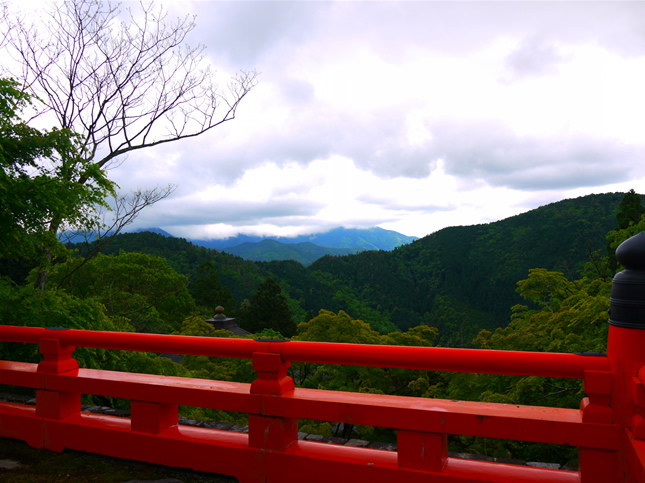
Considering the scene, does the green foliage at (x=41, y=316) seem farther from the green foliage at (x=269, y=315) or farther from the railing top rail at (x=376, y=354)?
the green foliage at (x=269, y=315)

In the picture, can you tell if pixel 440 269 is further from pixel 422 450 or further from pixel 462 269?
pixel 422 450

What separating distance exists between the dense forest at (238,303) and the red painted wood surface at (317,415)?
3955mm

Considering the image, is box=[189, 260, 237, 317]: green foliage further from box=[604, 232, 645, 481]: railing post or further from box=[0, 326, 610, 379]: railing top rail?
box=[604, 232, 645, 481]: railing post

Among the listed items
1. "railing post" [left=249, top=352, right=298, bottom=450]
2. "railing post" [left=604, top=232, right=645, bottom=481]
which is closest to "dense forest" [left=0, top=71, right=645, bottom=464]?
"railing post" [left=249, top=352, right=298, bottom=450]

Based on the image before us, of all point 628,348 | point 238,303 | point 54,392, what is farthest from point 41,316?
point 238,303

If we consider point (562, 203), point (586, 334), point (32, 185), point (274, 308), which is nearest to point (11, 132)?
point (32, 185)

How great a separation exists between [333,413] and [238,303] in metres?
68.3

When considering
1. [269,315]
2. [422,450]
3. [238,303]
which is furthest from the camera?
[238,303]

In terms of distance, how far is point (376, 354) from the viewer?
2.25 metres

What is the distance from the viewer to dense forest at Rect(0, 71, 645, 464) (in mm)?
7148

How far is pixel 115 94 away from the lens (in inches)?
506

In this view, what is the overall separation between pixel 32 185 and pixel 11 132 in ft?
4.32

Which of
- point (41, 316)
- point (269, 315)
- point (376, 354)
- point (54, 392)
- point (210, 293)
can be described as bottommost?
point (269, 315)

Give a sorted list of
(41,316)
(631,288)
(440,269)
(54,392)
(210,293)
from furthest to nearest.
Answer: (440,269) < (210,293) < (41,316) < (54,392) < (631,288)
